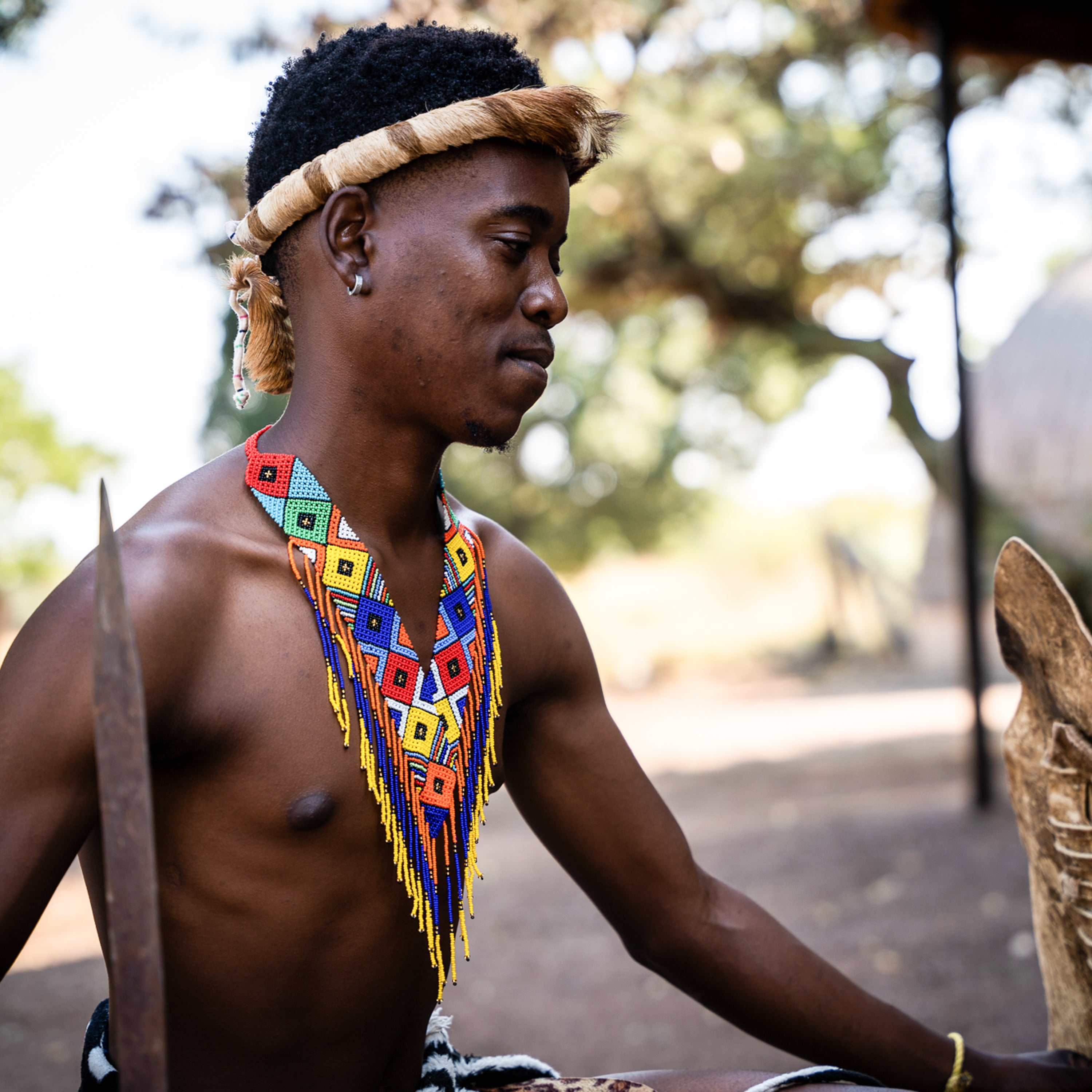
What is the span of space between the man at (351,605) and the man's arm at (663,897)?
0.03 m

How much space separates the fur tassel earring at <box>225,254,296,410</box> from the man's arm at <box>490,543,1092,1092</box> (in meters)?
0.48

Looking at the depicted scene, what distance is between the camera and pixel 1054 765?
1.76 m

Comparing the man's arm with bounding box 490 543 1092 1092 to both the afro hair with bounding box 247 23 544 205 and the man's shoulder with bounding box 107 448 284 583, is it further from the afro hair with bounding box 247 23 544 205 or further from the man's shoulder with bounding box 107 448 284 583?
the afro hair with bounding box 247 23 544 205

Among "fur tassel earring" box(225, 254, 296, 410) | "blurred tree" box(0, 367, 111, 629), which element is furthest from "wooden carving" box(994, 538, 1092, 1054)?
"blurred tree" box(0, 367, 111, 629)

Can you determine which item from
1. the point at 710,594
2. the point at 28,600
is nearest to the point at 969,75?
the point at 710,594

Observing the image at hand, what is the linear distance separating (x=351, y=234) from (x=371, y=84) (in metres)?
0.23

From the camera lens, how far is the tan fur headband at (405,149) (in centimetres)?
154

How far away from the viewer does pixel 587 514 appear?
731 inches

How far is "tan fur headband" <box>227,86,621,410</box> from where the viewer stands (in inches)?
60.5

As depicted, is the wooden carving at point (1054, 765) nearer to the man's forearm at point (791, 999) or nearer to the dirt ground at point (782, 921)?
the man's forearm at point (791, 999)

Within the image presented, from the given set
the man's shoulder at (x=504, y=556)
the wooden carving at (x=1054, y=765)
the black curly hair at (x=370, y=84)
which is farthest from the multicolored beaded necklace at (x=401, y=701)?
the wooden carving at (x=1054, y=765)

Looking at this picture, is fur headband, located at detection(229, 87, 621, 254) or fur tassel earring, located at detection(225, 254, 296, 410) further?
fur tassel earring, located at detection(225, 254, 296, 410)

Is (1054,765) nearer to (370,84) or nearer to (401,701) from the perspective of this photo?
(401,701)

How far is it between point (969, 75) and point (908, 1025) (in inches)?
399
